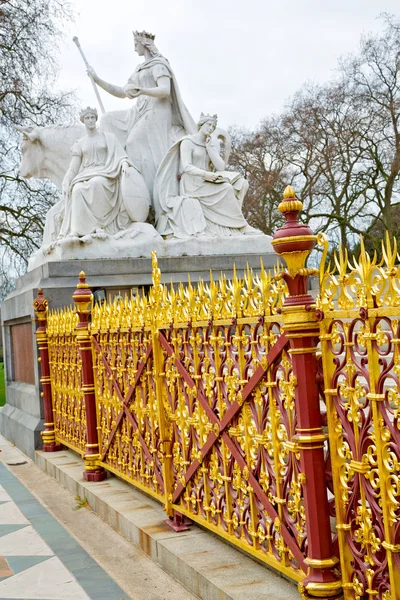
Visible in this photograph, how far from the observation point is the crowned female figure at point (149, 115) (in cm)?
1113

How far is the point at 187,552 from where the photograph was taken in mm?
4305

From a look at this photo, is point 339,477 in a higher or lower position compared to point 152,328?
lower

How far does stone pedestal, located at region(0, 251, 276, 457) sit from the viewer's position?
9.38 metres

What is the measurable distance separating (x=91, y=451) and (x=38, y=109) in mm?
14919

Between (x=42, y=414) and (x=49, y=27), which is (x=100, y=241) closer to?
(x=42, y=414)

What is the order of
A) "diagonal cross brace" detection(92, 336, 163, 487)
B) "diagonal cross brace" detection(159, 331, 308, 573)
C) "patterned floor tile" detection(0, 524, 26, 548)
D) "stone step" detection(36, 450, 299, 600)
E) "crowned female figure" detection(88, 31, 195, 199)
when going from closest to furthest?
"diagonal cross brace" detection(159, 331, 308, 573) → "stone step" detection(36, 450, 299, 600) → "diagonal cross brace" detection(92, 336, 163, 487) → "patterned floor tile" detection(0, 524, 26, 548) → "crowned female figure" detection(88, 31, 195, 199)

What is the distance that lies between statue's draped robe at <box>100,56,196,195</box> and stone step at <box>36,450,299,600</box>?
578cm

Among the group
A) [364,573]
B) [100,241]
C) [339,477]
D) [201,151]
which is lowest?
[364,573]

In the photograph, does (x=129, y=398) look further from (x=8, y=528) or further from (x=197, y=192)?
(x=197, y=192)

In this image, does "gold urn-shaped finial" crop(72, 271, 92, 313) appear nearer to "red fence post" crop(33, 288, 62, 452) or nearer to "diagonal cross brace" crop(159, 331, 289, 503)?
"red fence post" crop(33, 288, 62, 452)

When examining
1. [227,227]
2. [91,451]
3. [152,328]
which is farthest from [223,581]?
[227,227]

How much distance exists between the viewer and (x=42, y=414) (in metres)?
9.36

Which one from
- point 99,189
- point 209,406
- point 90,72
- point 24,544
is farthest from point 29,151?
point 209,406

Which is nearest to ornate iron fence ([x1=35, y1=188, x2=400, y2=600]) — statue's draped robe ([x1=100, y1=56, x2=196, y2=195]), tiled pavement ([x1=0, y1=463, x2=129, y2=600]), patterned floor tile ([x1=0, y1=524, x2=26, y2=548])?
tiled pavement ([x1=0, y1=463, x2=129, y2=600])
